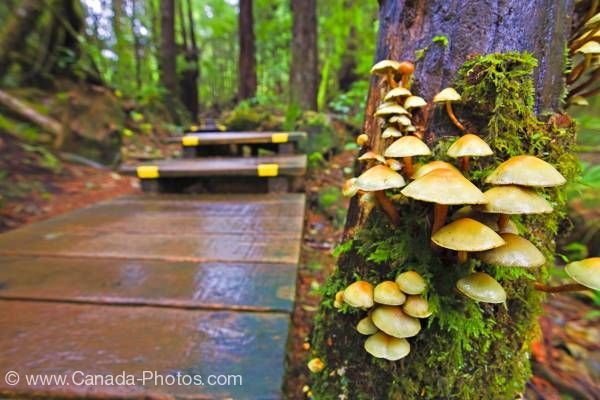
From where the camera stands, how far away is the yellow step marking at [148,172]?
3.22 metres

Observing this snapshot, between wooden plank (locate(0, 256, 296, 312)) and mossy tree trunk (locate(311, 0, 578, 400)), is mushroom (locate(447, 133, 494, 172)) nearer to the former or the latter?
mossy tree trunk (locate(311, 0, 578, 400))

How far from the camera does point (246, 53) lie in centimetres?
894

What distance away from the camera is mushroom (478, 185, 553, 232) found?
640 millimetres

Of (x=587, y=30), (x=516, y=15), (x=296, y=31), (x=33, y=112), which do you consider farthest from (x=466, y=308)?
(x=296, y=31)

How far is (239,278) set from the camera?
155 centimetres

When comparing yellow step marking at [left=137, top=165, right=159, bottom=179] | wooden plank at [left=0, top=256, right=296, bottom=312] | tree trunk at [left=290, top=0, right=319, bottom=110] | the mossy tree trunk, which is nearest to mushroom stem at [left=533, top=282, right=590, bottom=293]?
the mossy tree trunk

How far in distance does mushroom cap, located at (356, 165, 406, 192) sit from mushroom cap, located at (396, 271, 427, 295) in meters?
0.22

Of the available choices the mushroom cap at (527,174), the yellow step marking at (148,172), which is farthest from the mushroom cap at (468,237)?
the yellow step marking at (148,172)

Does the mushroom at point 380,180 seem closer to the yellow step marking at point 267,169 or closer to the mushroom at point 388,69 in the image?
the mushroom at point 388,69

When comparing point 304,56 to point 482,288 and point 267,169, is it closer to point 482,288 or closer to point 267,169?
point 267,169

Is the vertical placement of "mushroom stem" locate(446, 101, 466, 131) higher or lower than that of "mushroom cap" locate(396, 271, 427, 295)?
higher

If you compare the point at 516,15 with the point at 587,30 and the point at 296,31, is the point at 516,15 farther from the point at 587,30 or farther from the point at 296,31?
the point at 296,31

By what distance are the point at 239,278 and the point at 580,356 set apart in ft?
6.09

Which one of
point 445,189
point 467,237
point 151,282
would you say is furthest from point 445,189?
point 151,282
